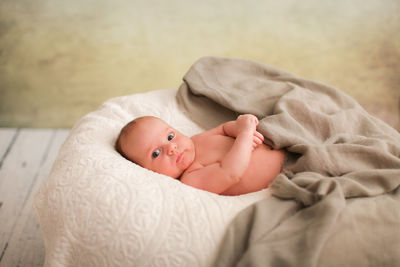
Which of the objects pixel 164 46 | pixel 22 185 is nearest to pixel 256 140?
pixel 22 185

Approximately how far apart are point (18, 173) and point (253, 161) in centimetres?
126

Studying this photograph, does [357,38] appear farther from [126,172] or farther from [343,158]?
[126,172]

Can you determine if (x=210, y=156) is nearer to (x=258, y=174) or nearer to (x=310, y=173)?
(x=258, y=174)

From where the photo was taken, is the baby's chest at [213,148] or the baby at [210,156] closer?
the baby at [210,156]

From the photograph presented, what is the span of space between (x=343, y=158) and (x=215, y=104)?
1.79 feet

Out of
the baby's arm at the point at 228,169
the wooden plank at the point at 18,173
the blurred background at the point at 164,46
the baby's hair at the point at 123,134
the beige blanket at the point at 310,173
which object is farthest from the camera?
the blurred background at the point at 164,46

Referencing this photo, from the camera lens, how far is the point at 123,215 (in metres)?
0.91

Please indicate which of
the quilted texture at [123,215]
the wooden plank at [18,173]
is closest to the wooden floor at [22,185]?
the wooden plank at [18,173]

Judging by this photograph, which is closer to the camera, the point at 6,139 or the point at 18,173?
the point at 18,173

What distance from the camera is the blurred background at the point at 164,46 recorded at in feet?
7.23

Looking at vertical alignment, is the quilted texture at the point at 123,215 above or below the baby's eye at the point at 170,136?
below

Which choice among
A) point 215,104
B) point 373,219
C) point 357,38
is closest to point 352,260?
point 373,219

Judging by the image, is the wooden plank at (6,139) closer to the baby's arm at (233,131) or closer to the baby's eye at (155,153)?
the baby's eye at (155,153)

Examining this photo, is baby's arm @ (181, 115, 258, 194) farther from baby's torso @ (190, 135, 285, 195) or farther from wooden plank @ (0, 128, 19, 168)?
wooden plank @ (0, 128, 19, 168)
